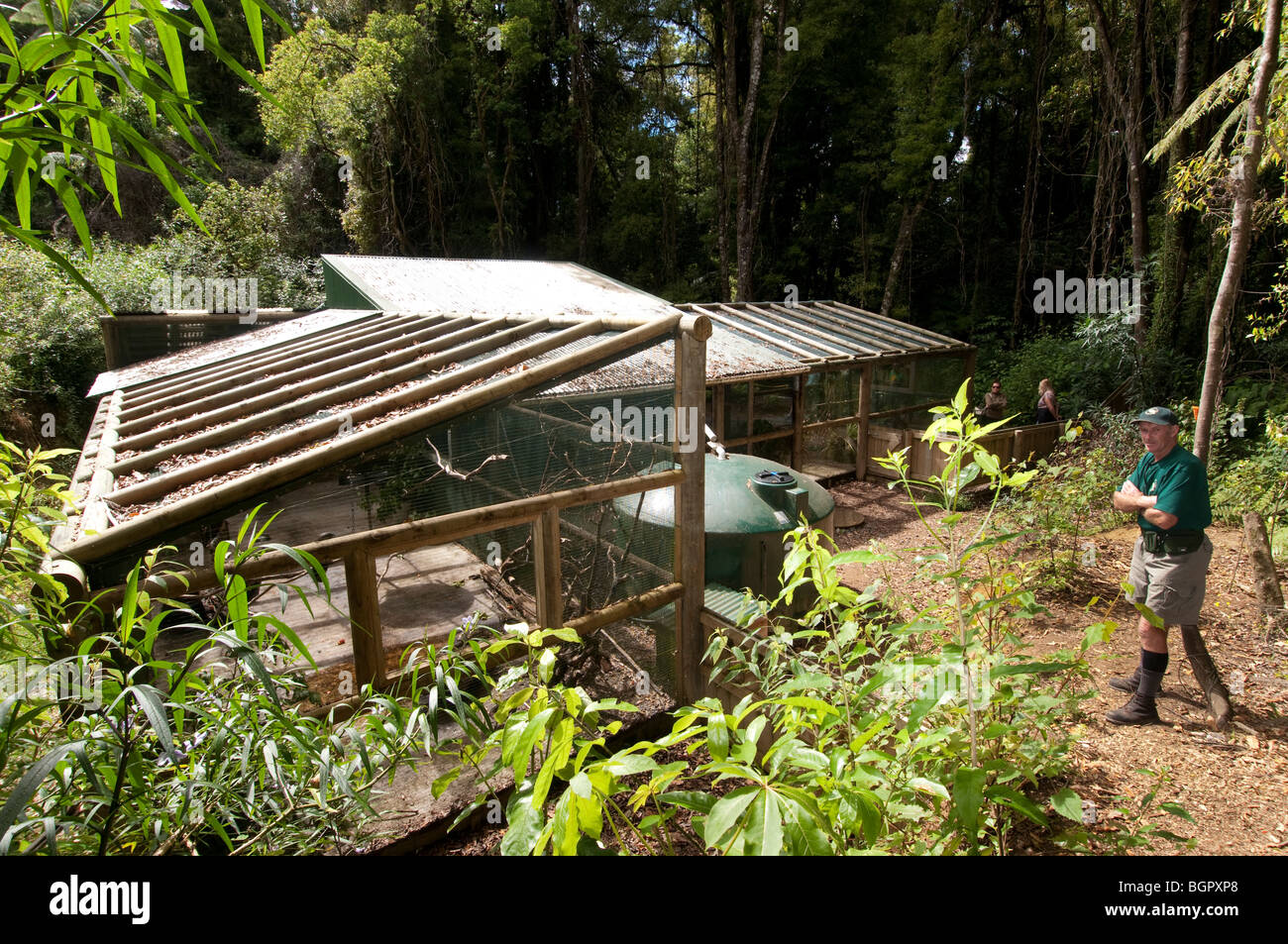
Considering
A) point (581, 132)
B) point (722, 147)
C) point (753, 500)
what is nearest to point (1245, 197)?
point (753, 500)

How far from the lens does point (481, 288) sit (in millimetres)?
8836

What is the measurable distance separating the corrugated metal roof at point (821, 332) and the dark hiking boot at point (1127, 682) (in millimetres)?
6162

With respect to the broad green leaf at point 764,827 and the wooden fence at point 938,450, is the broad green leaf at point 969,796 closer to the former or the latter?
the broad green leaf at point 764,827

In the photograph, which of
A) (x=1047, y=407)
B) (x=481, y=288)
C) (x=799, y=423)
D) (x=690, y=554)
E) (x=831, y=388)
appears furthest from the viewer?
(x=1047, y=407)

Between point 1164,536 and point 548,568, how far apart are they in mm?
3706

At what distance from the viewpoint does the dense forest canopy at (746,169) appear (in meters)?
13.1

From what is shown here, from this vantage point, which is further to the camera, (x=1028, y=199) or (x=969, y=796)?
(x=1028, y=199)

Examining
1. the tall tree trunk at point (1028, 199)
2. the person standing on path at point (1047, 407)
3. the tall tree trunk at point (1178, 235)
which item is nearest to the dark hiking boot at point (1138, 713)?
the person standing on path at point (1047, 407)

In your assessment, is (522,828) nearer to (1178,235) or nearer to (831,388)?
(831,388)

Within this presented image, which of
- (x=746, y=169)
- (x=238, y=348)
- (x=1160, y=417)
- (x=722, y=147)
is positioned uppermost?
(x=722, y=147)

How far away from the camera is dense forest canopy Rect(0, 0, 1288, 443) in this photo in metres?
13.1
